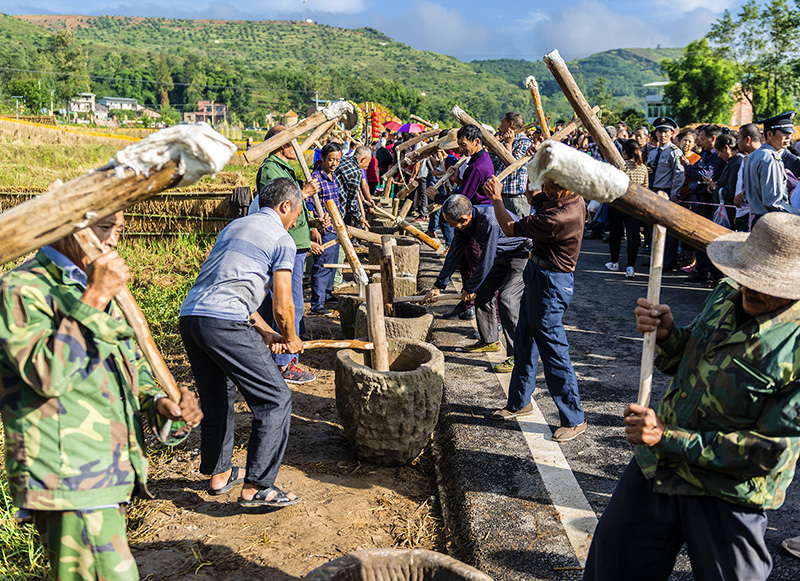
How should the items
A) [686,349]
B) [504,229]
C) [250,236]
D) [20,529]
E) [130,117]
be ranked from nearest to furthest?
1. [686,349]
2. [20,529]
3. [250,236]
4. [504,229]
5. [130,117]

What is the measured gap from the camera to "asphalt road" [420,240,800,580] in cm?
343

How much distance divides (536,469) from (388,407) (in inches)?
42.6

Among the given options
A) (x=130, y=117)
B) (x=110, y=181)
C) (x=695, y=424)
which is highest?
Answer: (x=130, y=117)

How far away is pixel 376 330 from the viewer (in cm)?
482

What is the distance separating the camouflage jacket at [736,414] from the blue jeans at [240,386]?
2238 mm

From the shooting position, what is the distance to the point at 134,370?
8.04 ft

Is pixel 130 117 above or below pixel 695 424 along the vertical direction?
above

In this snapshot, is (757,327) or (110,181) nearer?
(110,181)

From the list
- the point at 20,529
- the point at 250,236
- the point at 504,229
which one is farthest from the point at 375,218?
the point at 20,529

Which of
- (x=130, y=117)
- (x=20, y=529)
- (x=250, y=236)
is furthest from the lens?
(x=130, y=117)

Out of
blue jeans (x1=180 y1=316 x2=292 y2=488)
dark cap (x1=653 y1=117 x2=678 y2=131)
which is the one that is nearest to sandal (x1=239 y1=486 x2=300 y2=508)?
blue jeans (x1=180 y1=316 x2=292 y2=488)

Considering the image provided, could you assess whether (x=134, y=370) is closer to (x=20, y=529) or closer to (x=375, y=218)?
(x=20, y=529)

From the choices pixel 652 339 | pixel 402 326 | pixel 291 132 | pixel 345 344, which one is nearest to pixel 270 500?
pixel 345 344

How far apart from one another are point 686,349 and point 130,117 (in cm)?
11332
